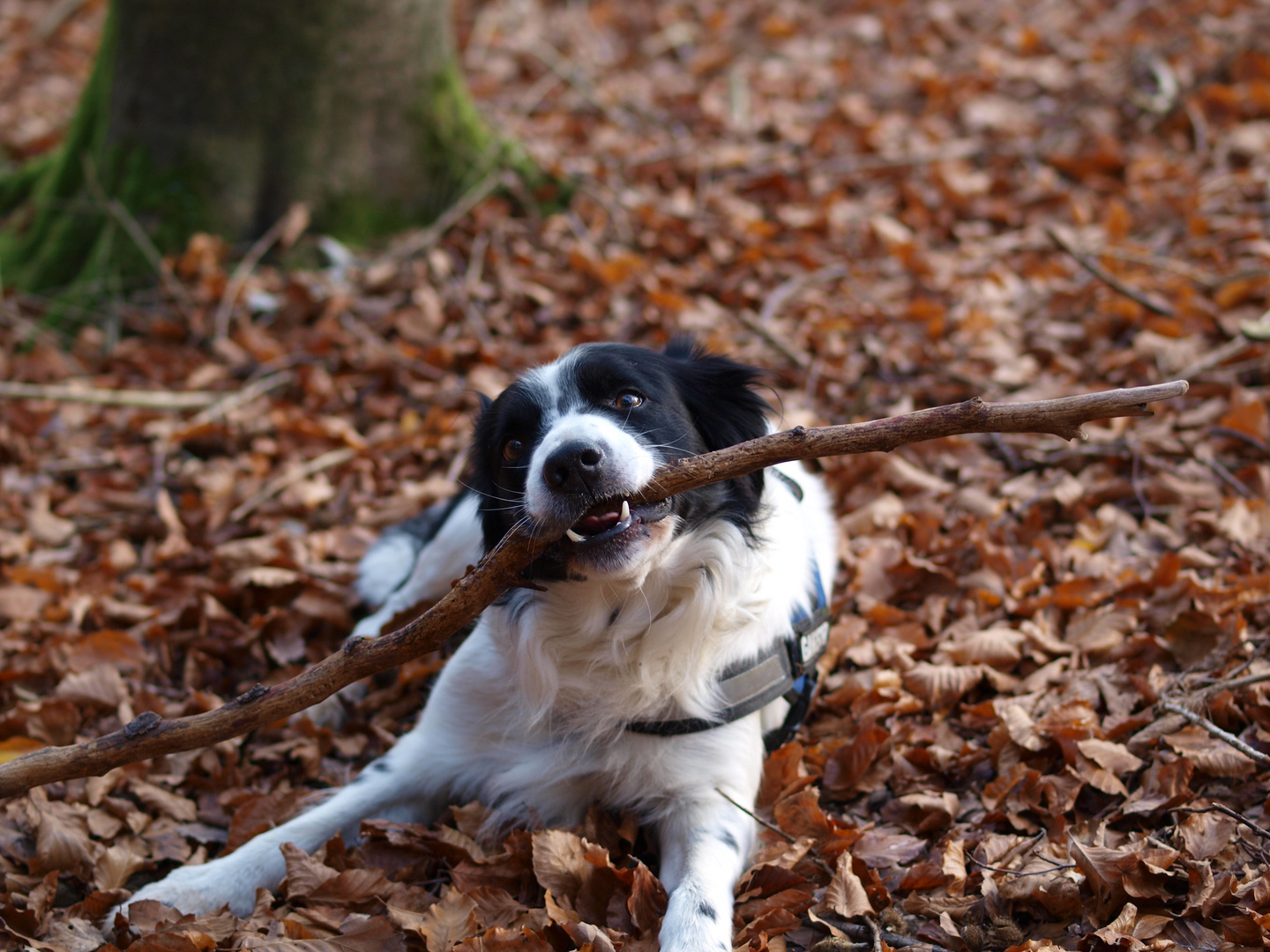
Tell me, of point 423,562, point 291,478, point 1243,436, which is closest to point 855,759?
point 423,562

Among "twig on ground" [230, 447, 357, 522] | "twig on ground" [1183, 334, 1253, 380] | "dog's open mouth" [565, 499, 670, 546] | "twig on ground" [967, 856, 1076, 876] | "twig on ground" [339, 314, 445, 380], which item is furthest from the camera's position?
"twig on ground" [339, 314, 445, 380]

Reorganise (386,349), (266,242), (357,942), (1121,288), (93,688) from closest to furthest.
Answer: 1. (357,942)
2. (93,688)
3. (1121,288)
4. (386,349)
5. (266,242)

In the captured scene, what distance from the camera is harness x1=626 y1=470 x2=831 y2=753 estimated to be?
2.85 meters

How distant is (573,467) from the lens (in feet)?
8.20

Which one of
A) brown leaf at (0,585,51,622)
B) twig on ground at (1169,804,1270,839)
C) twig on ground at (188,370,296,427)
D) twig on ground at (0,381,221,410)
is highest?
twig on ground at (0,381,221,410)

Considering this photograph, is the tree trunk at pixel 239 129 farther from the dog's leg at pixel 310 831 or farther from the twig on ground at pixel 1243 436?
the twig on ground at pixel 1243 436

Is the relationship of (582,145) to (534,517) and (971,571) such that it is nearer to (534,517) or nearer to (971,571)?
(971,571)

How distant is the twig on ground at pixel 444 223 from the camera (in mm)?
5832

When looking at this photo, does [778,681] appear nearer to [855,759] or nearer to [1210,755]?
[855,759]

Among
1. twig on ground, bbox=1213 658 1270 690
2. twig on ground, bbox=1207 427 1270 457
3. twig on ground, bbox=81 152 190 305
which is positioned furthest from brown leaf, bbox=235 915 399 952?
twig on ground, bbox=81 152 190 305

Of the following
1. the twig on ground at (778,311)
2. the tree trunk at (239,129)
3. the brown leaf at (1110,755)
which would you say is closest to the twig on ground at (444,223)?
the tree trunk at (239,129)

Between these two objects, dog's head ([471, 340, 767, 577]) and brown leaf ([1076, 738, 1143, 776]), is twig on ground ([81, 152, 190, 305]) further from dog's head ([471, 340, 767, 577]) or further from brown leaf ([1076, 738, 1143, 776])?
brown leaf ([1076, 738, 1143, 776])

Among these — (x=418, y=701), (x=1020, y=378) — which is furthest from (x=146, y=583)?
(x=1020, y=378)

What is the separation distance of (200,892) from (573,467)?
1523 millimetres
